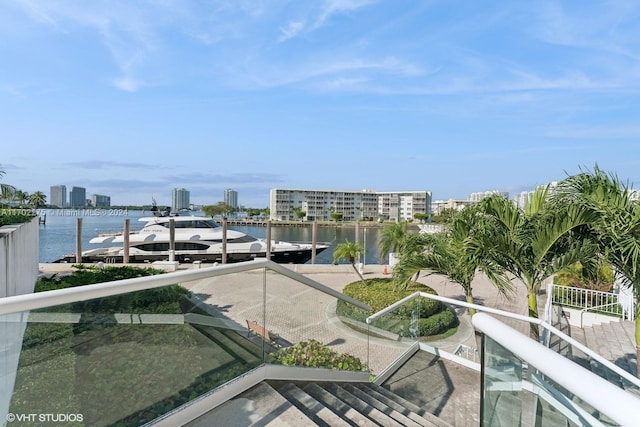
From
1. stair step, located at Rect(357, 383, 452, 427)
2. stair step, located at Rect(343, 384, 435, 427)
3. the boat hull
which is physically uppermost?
stair step, located at Rect(343, 384, 435, 427)

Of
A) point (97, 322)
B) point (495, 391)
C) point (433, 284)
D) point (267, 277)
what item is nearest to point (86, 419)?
point (97, 322)

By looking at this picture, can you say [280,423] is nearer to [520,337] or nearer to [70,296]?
[70,296]

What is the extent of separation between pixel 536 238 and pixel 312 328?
3260mm

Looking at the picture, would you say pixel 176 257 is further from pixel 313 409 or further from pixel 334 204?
pixel 334 204

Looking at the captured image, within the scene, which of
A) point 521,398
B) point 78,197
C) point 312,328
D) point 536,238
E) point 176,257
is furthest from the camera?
point 78,197

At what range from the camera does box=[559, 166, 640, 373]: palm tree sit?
12.9ft

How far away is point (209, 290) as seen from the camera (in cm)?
260

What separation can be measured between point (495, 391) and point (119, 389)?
1959 mm

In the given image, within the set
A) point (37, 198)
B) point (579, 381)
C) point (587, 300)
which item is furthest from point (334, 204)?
point (579, 381)

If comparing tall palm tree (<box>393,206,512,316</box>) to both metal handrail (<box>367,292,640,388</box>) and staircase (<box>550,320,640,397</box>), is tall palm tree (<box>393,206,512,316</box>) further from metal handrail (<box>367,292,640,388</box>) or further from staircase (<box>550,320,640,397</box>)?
staircase (<box>550,320,640,397</box>)

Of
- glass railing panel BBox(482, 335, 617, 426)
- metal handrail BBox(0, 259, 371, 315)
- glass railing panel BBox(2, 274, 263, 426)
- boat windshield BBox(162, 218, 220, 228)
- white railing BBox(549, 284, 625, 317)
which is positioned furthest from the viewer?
boat windshield BBox(162, 218, 220, 228)

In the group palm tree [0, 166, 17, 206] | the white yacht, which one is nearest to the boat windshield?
the white yacht

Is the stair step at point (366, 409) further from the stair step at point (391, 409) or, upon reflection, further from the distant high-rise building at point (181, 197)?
the distant high-rise building at point (181, 197)

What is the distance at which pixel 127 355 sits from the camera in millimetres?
2039
